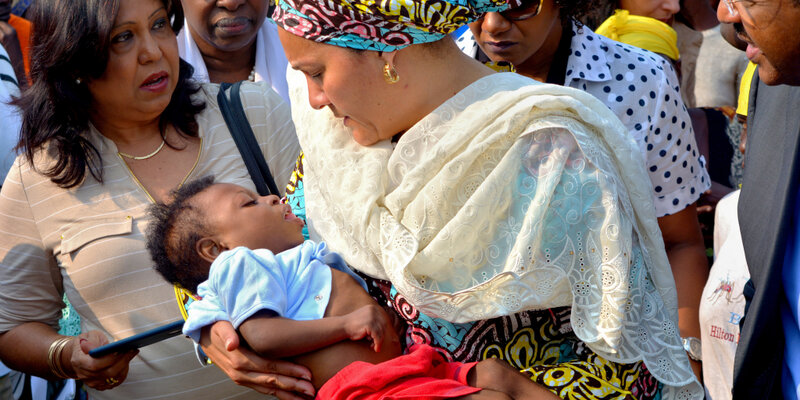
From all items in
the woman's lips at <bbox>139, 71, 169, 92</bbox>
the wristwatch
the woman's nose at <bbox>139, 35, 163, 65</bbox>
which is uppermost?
the woman's nose at <bbox>139, 35, 163, 65</bbox>

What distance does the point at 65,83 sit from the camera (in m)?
3.44

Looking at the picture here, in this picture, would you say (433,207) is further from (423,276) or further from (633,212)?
(633,212)

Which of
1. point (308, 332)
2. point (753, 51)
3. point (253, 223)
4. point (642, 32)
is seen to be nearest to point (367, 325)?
point (308, 332)

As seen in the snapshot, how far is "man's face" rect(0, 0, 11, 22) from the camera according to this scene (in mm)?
6109

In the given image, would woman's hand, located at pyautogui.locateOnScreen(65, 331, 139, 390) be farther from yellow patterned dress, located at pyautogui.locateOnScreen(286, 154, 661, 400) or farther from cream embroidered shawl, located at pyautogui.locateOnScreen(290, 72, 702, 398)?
cream embroidered shawl, located at pyautogui.locateOnScreen(290, 72, 702, 398)

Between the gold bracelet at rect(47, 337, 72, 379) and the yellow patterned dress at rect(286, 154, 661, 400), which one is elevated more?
the yellow patterned dress at rect(286, 154, 661, 400)

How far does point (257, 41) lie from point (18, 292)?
2.16 meters

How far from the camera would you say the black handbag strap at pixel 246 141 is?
348cm

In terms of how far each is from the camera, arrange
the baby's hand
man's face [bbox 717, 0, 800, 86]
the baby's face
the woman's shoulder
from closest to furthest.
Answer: man's face [bbox 717, 0, 800, 86] < the baby's hand < the baby's face < the woman's shoulder

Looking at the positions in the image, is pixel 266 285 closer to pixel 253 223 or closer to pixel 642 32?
pixel 253 223

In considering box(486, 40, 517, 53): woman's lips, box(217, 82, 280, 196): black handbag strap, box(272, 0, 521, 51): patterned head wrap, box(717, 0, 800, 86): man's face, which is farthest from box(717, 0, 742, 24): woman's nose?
box(217, 82, 280, 196): black handbag strap

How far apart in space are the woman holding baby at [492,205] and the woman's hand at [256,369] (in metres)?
0.02

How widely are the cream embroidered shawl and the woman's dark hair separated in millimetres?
1563

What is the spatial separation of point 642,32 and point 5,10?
15.0 feet
